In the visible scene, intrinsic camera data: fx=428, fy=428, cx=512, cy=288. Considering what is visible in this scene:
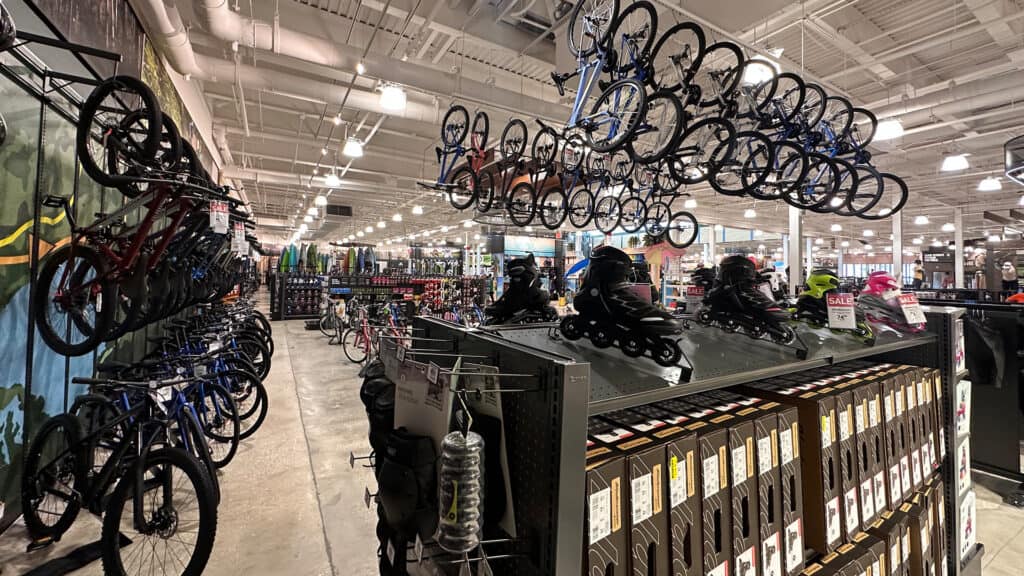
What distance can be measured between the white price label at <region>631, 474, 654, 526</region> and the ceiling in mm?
4219

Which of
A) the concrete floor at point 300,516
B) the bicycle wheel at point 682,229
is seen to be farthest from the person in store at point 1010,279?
the concrete floor at point 300,516

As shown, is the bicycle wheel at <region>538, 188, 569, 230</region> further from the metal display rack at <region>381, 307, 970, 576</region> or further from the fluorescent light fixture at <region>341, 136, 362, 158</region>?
the metal display rack at <region>381, 307, 970, 576</region>

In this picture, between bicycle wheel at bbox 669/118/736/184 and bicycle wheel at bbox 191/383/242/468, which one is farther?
bicycle wheel at bbox 669/118/736/184

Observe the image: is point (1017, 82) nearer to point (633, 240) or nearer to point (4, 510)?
point (633, 240)

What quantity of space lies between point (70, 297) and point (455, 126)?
439cm

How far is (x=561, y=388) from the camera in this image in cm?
92

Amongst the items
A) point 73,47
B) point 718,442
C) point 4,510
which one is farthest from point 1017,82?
point 4,510

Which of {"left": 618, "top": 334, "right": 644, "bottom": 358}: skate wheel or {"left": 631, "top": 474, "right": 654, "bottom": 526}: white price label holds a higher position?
{"left": 618, "top": 334, "right": 644, "bottom": 358}: skate wheel

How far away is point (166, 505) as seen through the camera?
7.15 feet

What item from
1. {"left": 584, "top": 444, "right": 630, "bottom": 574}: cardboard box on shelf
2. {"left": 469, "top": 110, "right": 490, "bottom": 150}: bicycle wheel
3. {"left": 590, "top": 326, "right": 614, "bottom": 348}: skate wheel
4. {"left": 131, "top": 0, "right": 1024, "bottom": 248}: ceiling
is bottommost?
{"left": 584, "top": 444, "right": 630, "bottom": 574}: cardboard box on shelf

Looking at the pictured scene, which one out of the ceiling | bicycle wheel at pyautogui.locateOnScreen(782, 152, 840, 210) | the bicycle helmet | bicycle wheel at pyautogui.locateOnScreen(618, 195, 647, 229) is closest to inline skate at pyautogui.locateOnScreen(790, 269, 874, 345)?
bicycle wheel at pyautogui.locateOnScreen(782, 152, 840, 210)

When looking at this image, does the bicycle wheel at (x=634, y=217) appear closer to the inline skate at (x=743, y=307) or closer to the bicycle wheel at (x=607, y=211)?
the bicycle wheel at (x=607, y=211)

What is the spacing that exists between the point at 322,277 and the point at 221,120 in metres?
4.64

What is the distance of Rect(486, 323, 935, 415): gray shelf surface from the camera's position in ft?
3.83
